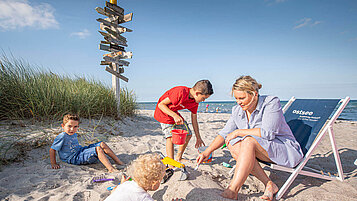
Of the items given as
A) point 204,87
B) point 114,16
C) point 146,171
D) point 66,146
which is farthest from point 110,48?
point 146,171

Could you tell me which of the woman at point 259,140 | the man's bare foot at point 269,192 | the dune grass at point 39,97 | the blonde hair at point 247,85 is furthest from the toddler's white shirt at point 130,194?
the dune grass at point 39,97

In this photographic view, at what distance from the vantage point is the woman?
2109 millimetres

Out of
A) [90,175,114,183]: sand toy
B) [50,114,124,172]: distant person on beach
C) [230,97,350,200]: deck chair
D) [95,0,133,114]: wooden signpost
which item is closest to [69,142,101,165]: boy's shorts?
[50,114,124,172]: distant person on beach

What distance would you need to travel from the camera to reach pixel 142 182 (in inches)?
66.3

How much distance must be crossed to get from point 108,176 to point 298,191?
2483mm

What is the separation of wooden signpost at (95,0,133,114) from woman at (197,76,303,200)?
15.5 feet

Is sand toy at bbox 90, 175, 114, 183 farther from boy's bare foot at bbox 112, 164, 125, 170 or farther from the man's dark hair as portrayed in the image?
the man's dark hair

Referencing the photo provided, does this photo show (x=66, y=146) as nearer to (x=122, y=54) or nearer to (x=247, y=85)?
(x=247, y=85)

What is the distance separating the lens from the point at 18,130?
3.71m

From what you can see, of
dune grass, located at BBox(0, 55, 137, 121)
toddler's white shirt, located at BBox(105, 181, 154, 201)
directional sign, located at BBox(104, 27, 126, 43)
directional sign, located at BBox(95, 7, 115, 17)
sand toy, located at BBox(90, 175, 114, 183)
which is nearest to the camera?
toddler's white shirt, located at BBox(105, 181, 154, 201)

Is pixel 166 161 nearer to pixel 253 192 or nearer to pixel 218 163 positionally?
pixel 253 192

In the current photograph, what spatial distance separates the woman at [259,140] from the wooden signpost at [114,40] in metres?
4.73

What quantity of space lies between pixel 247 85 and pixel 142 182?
156 centimetres

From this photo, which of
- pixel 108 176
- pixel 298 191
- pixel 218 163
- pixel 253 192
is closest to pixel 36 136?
pixel 108 176
